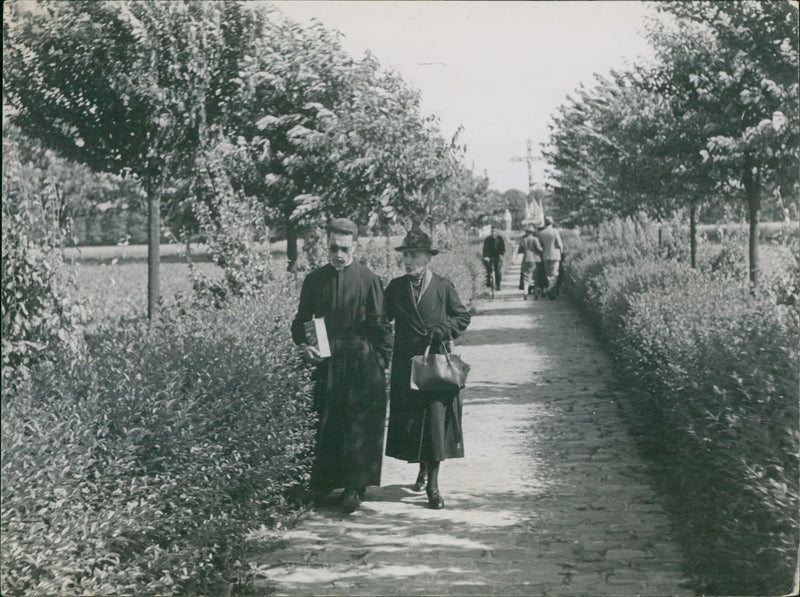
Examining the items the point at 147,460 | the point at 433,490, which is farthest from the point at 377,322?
the point at 147,460

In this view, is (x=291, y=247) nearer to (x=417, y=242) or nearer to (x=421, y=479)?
(x=417, y=242)

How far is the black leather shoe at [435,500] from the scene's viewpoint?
636 centimetres

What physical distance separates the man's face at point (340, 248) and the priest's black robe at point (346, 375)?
0.08 m

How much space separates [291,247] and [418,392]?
6167mm

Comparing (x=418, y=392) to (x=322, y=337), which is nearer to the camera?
(x=322, y=337)

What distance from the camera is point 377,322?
6.50 m

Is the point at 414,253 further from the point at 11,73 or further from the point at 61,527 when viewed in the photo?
the point at 61,527

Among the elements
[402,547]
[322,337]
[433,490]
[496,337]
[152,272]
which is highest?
[152,272]

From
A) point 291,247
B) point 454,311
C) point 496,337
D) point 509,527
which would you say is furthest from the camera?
point 496,337

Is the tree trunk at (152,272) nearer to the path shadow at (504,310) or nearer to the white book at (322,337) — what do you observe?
the white book at (322,337)

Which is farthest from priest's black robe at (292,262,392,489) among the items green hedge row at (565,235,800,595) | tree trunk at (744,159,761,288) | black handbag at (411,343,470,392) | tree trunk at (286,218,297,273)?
tree trunk at (744,159,761,288)

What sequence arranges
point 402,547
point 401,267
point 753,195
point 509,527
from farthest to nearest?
point 401,267 < point 753,195 < point 509,527 < point 402,547

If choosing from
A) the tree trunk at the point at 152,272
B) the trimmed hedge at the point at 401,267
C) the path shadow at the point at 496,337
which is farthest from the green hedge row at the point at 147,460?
the path shadow at the point at 496,337

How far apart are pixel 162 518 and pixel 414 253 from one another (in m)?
3.03
